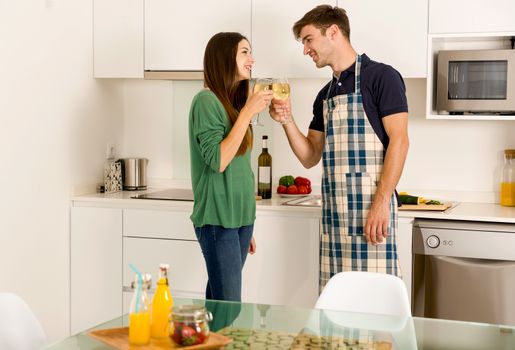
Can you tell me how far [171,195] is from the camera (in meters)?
4.25

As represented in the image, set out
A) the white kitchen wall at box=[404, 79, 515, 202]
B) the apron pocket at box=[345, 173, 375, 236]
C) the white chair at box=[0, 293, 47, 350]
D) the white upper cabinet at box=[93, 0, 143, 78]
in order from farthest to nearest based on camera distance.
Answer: the white upper cabinet at box=[93, 0, 143, 78], the white kitchen wall at box=[404, 79, 515, 202], the apron pocket at box=[345, 173, 375, 236], the white chair at box=[0, 293, 47, 350]

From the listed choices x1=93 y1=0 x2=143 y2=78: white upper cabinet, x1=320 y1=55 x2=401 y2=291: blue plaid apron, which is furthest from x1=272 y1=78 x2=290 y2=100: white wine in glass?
x1=93 y1=0 x2=143 y2=78: white upper cabinet

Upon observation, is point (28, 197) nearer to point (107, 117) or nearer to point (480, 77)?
point (107, 117)

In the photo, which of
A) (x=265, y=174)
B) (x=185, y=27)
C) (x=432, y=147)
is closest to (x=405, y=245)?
(x=432, y=147)

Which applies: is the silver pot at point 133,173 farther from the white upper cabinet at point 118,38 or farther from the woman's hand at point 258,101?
the woman's hand at point 258,101

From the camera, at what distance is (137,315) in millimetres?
1856

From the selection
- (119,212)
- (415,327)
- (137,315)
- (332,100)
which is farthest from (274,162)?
(137,315)

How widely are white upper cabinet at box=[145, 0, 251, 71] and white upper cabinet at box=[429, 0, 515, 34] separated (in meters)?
0.89

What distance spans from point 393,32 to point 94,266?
1.83 m

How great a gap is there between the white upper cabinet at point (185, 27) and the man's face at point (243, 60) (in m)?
0.92

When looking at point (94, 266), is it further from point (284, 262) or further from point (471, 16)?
point (471, 16)

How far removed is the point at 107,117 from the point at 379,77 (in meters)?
1.85

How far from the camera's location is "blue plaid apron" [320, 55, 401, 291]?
317 cm

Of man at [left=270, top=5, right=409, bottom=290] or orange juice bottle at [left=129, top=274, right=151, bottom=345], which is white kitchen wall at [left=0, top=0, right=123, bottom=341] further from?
orange juice bottle at [left=129, top=274, right=151, bottom=345]
